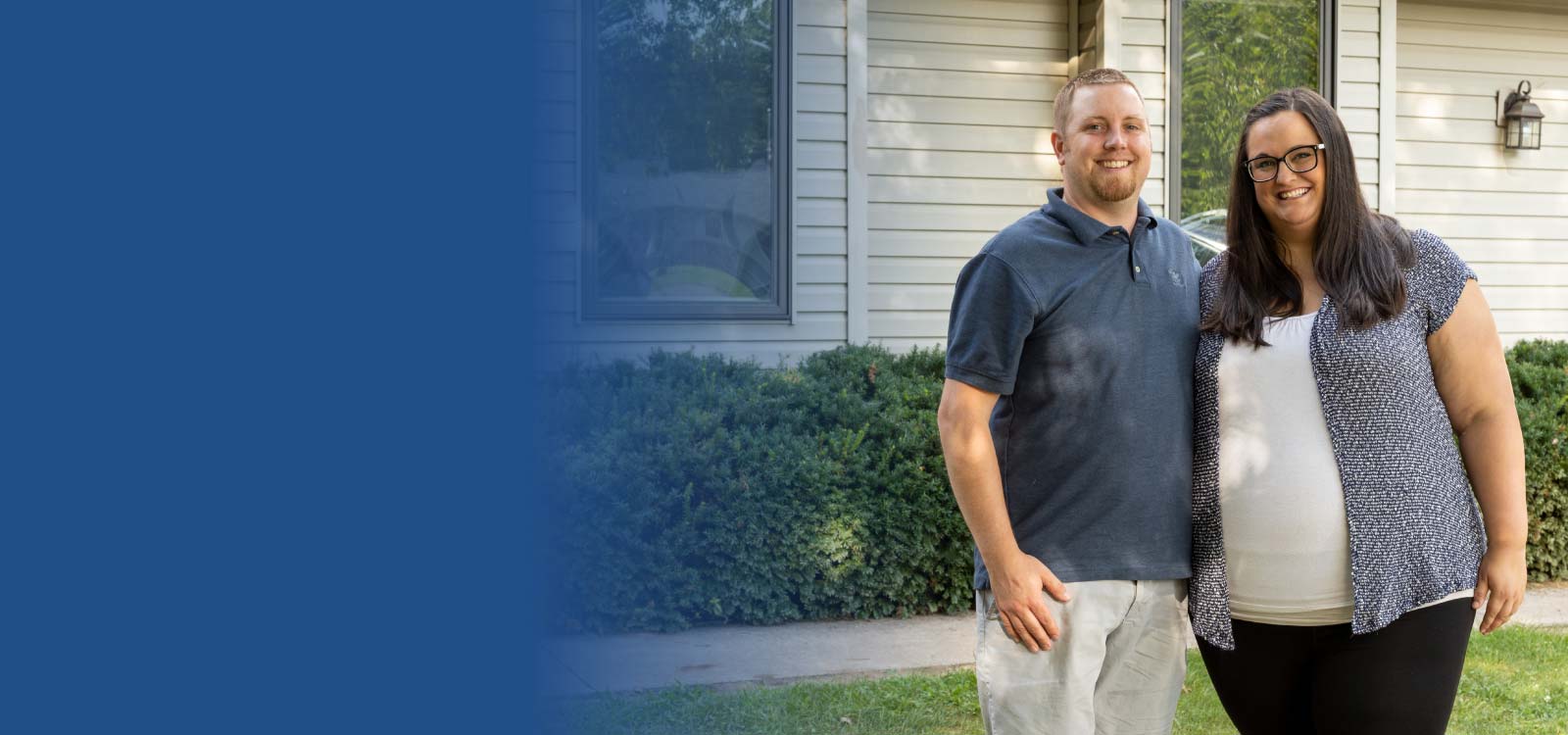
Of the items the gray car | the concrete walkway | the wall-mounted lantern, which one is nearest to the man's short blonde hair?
the concrete walkway

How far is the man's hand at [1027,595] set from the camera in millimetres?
2150

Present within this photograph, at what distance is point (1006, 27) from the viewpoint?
21.3 ft

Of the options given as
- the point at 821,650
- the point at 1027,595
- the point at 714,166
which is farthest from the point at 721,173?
the point at 1027,595

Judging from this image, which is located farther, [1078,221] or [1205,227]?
[1205,227]

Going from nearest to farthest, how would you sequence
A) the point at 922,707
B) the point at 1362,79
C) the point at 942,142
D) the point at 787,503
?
the point at 922,707 → the point at 787,503 → the point at 942,142 → the point at 1362,79

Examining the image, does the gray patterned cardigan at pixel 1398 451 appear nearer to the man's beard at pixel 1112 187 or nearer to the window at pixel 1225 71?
the man's beard at pixel 1112 187

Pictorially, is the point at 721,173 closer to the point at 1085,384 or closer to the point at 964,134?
the point at 964,134

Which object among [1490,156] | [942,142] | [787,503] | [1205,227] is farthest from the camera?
[1490,156]

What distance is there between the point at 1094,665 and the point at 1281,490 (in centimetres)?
42

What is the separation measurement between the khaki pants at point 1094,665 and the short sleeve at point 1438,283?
595mm

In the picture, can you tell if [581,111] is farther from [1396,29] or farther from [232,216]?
[1396,29]

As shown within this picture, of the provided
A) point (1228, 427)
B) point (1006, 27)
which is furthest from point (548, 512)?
point (1006, 27)

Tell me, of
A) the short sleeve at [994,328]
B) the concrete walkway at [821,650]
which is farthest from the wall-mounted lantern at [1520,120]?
the short sleeve at [994,328]

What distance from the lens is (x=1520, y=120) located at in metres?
7.25
